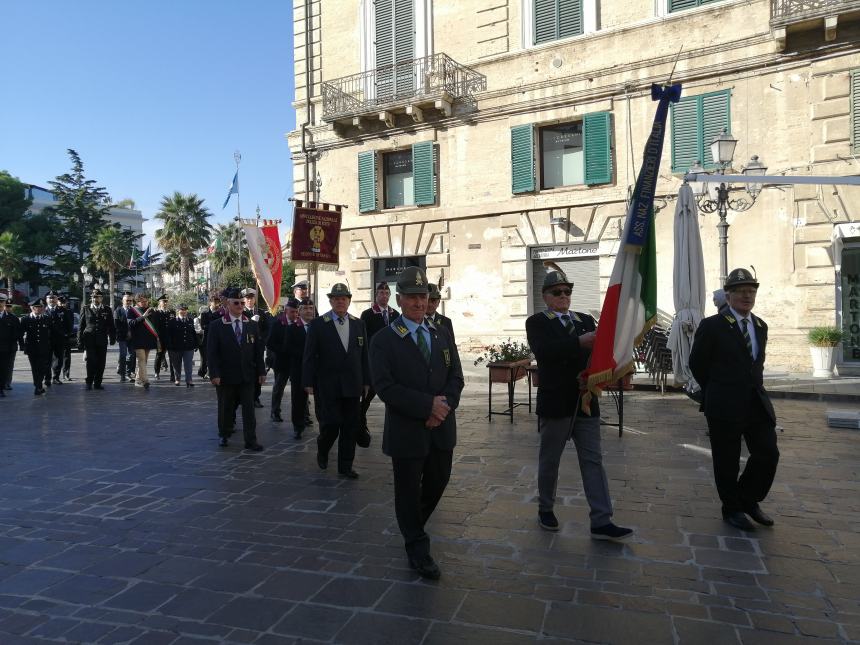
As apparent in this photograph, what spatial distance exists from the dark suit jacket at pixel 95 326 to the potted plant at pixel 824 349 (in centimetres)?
1481

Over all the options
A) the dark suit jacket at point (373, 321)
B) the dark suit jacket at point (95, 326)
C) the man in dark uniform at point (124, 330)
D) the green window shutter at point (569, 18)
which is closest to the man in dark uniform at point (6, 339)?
the dark suit jacket at point (95, 326)

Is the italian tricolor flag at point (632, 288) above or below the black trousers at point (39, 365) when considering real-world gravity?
above

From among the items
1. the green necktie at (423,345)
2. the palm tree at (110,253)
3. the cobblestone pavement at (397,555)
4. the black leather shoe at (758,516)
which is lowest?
the cobblestone pavement at (397,555)

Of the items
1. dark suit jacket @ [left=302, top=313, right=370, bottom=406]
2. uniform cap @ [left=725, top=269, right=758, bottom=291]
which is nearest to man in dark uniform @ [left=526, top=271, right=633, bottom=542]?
uniform cap @ [left=725, top=269, right=758, bottom=291]

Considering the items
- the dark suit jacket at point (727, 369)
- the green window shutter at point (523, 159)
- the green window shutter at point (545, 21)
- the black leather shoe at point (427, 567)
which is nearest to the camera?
the black leather shoe at point (427, 567)

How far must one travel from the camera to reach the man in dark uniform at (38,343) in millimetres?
13617

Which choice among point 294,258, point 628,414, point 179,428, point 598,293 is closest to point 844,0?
point 598,293

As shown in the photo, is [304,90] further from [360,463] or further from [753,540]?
[753,540]

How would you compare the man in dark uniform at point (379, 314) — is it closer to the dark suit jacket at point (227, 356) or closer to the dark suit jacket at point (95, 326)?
the dark suit jacket at point (227, 356)

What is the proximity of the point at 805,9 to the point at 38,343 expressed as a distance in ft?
56.6

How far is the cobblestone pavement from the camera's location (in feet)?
11.2

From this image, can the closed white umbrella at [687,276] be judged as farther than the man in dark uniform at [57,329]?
No

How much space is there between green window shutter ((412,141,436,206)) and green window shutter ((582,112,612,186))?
4.43m

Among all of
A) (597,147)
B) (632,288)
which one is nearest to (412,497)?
(632,288)
